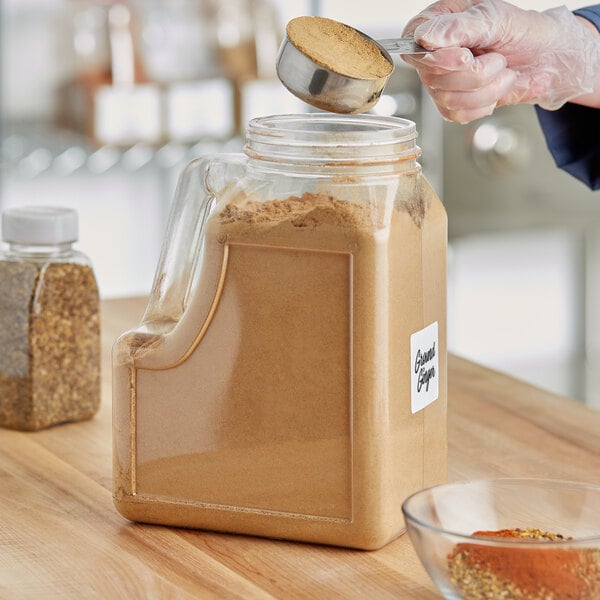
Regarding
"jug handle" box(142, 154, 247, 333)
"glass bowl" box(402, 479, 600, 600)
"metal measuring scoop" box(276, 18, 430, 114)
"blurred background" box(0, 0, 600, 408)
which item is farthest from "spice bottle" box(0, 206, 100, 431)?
"blurred background" box(0, 0, 600, 408)

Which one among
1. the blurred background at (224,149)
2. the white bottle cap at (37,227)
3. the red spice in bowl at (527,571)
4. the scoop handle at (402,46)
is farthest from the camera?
the blurred background at (224,149)

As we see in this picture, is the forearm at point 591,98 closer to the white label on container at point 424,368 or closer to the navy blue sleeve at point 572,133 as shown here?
the navy blue sleeve at point 572,133

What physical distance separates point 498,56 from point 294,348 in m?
0.34

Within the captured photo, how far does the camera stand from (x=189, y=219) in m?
0.82

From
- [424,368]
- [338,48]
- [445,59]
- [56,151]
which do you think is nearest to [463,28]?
[445,59]

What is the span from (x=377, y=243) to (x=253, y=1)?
2.03 m

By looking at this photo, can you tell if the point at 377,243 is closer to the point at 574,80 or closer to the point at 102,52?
the point at 574,80

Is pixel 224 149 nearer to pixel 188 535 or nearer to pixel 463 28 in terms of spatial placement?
pixel 463 28

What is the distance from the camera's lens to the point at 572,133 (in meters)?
1.31

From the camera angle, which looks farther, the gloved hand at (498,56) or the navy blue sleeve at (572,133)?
the navy blue sleeve at (572,133)

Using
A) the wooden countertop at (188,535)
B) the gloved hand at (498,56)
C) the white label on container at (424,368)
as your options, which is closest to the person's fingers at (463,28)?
the gloved hand at (498,56)

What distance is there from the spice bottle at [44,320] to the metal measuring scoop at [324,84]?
28cm

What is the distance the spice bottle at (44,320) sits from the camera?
0.98 metres

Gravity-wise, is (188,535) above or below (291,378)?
below
